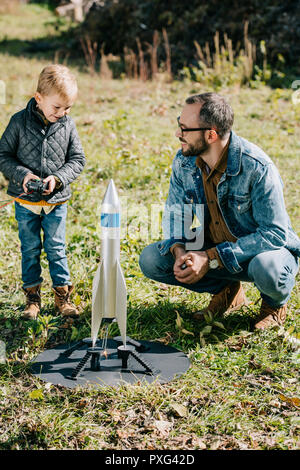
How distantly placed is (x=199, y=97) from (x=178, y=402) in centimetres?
185

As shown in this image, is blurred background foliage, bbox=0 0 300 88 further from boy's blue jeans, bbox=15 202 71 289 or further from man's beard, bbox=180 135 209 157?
boy's blue jeans, bbox=15 202 71 289

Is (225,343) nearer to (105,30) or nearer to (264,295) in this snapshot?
(264,295)

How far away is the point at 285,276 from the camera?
3354 millimetres

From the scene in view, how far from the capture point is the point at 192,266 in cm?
331

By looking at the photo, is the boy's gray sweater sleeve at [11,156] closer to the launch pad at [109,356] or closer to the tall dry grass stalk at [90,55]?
the launch pad at [109,356]

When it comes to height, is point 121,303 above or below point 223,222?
below

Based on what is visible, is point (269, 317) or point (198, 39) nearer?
point (269, 317)

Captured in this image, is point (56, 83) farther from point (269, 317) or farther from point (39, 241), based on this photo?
point (269, 317)

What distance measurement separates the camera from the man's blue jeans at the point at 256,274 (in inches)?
130

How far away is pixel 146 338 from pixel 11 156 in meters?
1.49

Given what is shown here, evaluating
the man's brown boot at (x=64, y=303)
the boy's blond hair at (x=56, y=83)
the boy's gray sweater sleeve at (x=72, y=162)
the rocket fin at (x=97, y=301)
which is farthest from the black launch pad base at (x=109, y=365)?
the boy's blond hair at (x=56, y=83)

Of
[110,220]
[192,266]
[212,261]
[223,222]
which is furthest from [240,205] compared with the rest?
[110,220]

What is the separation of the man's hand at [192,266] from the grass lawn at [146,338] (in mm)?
361

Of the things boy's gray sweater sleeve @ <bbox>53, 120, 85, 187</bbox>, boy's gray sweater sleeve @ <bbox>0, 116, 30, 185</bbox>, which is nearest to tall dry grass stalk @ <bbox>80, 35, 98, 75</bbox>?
boy's gray sweater sleeve @ <bbox>53, 120, 85, 187</bbox>
